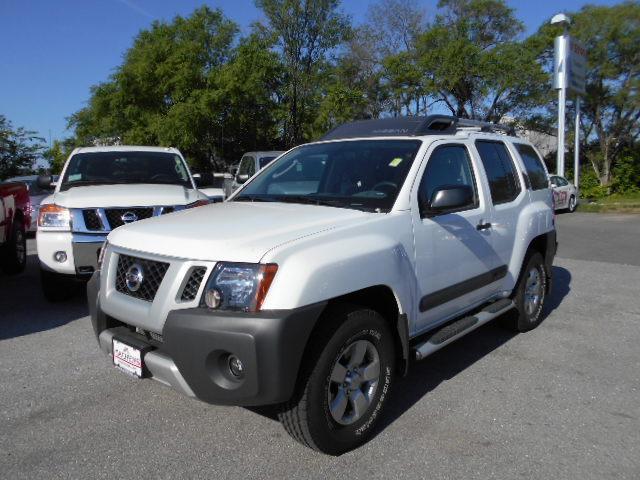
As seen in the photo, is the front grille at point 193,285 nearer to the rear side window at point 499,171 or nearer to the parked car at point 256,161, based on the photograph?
the rear side window at point 499,171

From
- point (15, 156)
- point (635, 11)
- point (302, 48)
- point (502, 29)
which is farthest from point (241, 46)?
point (635, 11)

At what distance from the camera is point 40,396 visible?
395 cm

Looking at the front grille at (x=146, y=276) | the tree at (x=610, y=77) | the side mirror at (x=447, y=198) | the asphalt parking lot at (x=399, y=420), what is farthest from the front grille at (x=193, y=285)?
the tree at (x=610, y=77)

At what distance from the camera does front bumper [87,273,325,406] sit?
105 inches

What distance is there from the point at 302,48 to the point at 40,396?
980 inches

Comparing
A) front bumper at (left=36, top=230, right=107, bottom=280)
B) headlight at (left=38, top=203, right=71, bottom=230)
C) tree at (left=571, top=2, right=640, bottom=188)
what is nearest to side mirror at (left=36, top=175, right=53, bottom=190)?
headlight at (left=38, top=203, right=71, bottom=230)

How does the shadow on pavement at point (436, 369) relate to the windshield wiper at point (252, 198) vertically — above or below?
below

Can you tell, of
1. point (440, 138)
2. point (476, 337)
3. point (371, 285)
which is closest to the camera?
point (371, 285)

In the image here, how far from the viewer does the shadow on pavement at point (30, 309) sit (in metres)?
5.58

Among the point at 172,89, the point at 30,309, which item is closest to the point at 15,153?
the point at 172,89

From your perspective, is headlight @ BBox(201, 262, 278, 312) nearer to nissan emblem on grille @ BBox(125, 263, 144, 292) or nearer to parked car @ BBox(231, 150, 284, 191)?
nissan emblem on grille @ BBox(125, 263, 144, 292)

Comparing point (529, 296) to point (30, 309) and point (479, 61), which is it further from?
point (479, 61)

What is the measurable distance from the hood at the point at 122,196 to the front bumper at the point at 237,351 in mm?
3396

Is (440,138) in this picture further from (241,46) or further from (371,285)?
(241,46)
